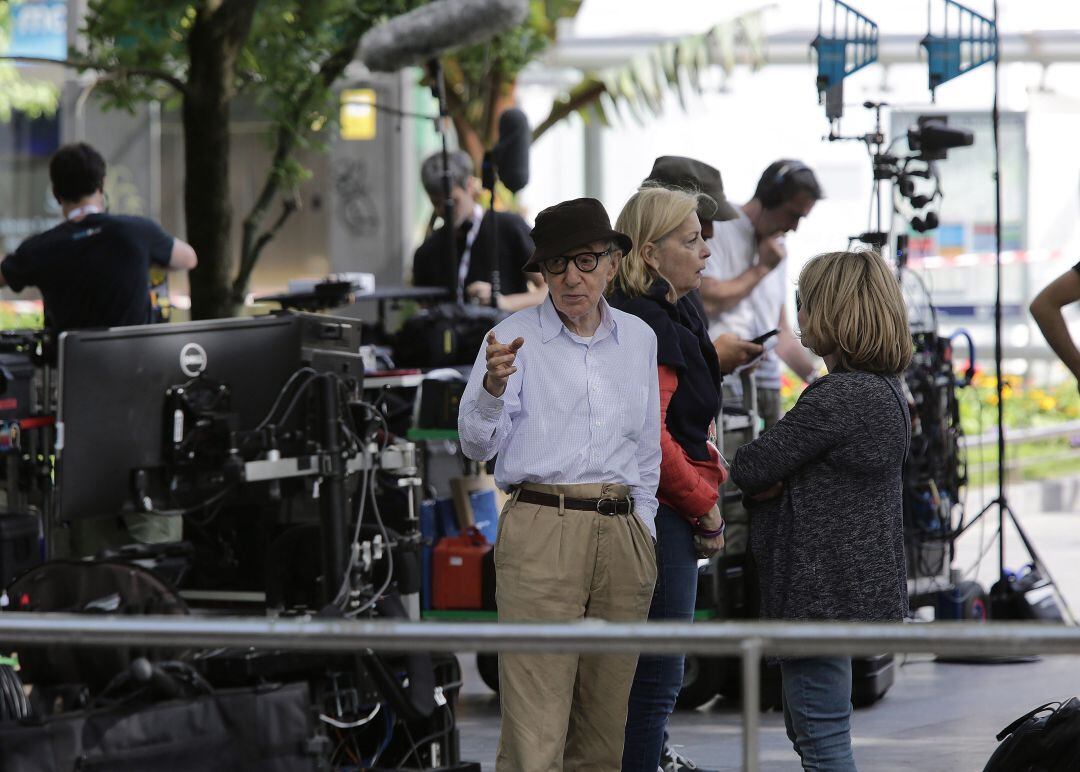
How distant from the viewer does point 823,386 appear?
4.20 metres

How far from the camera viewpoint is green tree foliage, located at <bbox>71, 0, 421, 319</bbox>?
30.2 feet

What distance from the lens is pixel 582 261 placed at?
4.10 m

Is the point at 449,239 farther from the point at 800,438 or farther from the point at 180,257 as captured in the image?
the point at 800,438

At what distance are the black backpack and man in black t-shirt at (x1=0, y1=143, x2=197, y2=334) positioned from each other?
430cm

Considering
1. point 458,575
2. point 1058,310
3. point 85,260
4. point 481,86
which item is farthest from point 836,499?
point 481,86

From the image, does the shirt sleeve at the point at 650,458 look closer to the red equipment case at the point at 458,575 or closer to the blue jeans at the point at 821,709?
the blue jeans at the point at 821,709

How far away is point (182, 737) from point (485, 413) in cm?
107

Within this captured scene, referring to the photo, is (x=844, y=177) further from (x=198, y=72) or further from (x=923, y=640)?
(x=923, y=640)

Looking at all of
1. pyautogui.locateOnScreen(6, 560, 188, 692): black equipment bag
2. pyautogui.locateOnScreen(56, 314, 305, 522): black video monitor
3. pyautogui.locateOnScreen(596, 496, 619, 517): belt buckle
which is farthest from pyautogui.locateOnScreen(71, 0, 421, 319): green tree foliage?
pyautogui.locateOnScreen(596, 496, 619, 517): belt buckle

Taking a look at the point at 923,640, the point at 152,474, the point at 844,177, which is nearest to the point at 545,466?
the point at 923,640

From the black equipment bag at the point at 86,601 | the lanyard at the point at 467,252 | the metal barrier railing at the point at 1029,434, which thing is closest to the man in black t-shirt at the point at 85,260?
the lanyard at the point at 467,252

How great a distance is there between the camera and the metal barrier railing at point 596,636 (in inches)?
106

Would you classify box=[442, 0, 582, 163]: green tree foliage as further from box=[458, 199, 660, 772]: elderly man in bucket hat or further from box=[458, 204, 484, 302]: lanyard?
box=[458, 199, 660, 772]: elderly man in bucket hat

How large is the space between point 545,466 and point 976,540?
7.66 meters
